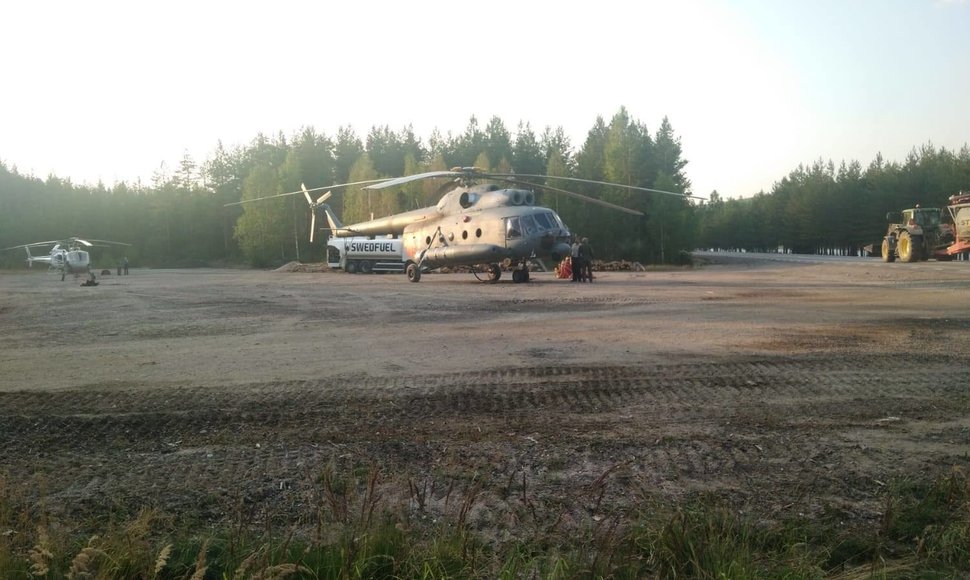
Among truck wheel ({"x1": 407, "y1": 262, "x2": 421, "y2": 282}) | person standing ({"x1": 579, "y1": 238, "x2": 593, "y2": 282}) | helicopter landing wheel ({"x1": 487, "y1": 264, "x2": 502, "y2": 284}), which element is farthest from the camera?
truck wheel ({"x1": 407, "y1": 262, "x2": 421, "y2": 282})

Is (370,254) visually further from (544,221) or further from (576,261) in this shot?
(544,221)

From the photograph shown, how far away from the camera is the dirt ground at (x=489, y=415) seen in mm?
3898

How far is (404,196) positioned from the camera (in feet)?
176

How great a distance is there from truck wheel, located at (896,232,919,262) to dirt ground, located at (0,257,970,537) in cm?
2362

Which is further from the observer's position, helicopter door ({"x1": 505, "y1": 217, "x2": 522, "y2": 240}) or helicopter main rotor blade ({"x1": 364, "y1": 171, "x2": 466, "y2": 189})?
helicopter door ({"x1": 505, "y1": 217, "x2": 522, "y2": 240})

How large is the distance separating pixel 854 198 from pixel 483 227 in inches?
2455

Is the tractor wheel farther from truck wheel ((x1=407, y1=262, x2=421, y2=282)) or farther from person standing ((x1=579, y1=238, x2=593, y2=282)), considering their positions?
truck wheel ((x1=407, y1=262, x2=421, y2=282))

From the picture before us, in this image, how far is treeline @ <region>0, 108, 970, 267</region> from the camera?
5431 centimetres

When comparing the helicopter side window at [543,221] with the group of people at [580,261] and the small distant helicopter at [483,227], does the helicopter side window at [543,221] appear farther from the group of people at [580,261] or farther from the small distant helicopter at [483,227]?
the group of people at [580,261]

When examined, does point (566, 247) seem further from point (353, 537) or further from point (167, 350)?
point (353, 537)

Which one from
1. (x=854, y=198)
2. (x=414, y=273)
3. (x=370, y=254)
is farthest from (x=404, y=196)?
(x=854, y=198)

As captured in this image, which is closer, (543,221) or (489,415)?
(489,415)

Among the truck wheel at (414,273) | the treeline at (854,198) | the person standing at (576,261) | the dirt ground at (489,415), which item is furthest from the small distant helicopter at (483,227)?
the treeline at (854,198)

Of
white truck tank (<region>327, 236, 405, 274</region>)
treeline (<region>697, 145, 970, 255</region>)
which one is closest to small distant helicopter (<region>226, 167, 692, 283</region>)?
white truck tank (<region>327, 236, 405, 274</region>)
